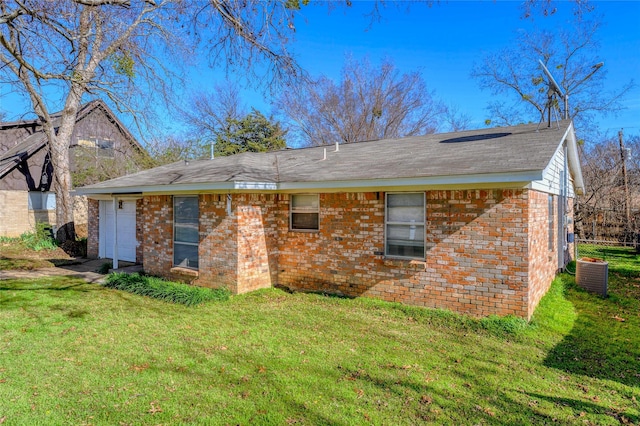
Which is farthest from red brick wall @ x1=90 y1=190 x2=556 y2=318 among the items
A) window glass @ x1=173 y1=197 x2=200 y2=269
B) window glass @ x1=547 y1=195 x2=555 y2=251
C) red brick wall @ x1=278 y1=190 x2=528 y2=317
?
window glass @ x1=547 y1=195 x2=555 y2=251

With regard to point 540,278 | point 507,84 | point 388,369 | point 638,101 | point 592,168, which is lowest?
point 388,369

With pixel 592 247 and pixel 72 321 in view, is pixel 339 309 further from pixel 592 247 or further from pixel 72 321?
pixel 592 247

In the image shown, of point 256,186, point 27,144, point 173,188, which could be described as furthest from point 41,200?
point 256,186

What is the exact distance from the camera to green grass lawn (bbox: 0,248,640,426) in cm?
369

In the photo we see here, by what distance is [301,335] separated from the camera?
19.2ft

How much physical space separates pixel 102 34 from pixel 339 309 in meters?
6.76

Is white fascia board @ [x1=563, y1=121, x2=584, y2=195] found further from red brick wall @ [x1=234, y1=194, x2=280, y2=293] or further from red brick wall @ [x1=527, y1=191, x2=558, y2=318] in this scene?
red brick wall @ [x1=234, y1=194, x2=280, y2=293]

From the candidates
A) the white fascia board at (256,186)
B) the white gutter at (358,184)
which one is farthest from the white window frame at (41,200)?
the white fascia board at (256,186)

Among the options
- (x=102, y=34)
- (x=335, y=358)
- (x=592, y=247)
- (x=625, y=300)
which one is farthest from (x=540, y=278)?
(x=592, y=247)

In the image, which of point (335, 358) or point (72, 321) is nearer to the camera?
point (335, 358)

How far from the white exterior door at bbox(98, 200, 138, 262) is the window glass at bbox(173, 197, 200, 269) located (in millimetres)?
3322

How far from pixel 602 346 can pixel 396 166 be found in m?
4.57

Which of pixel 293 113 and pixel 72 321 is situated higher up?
pixel 293 113

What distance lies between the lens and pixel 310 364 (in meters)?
4.77
